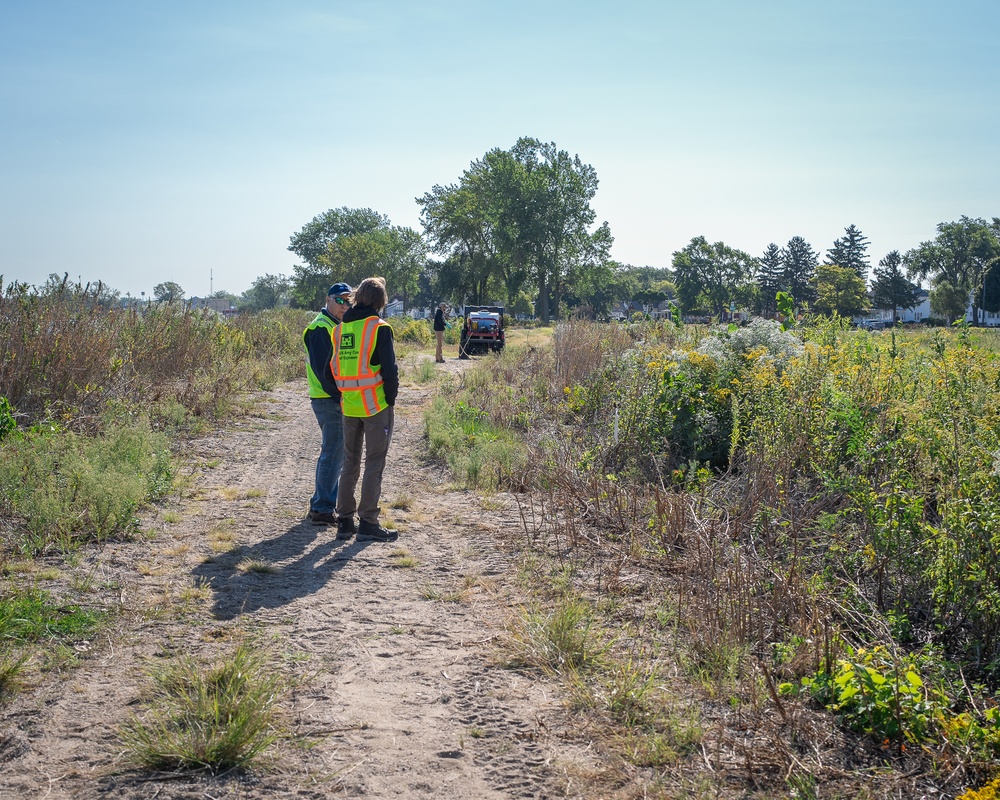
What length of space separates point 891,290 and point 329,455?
98898 mm

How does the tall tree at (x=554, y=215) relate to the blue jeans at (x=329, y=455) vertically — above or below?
above

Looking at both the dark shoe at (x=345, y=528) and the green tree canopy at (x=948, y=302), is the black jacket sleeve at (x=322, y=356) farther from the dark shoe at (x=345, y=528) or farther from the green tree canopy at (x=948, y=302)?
the green tree canopy at (x=948, y=302)

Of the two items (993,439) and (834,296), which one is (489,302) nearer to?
(834,296)

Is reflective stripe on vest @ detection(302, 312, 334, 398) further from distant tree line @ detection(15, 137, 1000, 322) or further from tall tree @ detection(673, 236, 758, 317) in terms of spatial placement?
tall tree @ detection(673, 236, 758, 317)

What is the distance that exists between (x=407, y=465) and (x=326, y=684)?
6095mm

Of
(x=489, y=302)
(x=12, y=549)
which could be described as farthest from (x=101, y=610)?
(x=489, y=302)

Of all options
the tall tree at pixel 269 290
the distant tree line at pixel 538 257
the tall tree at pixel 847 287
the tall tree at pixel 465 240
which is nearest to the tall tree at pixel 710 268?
the distant tree line at pixel 538 257

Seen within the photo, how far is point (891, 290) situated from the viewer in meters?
93.6

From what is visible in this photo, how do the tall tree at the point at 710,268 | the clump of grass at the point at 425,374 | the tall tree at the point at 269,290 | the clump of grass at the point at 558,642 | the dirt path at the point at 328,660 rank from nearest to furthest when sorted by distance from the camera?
the dirt path at the point at 328,660 < the clump of grass at the point at 558,642 < the clump of grass at the point at 425,374 < the tall tree at the point at 710,268 < the tall tree at the point at 269,290

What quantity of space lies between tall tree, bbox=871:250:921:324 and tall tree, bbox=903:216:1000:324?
25.9 ft

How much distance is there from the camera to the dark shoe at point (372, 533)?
21.9 feet

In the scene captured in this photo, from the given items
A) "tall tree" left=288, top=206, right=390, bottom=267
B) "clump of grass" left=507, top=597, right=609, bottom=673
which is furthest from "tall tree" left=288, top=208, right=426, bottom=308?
"clump of grass" left=507, top=597, right=609, bottom=673

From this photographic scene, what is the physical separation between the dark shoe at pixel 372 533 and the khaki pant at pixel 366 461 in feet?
0.12

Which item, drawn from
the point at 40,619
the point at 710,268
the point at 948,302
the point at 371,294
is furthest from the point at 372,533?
the point at 710,268
